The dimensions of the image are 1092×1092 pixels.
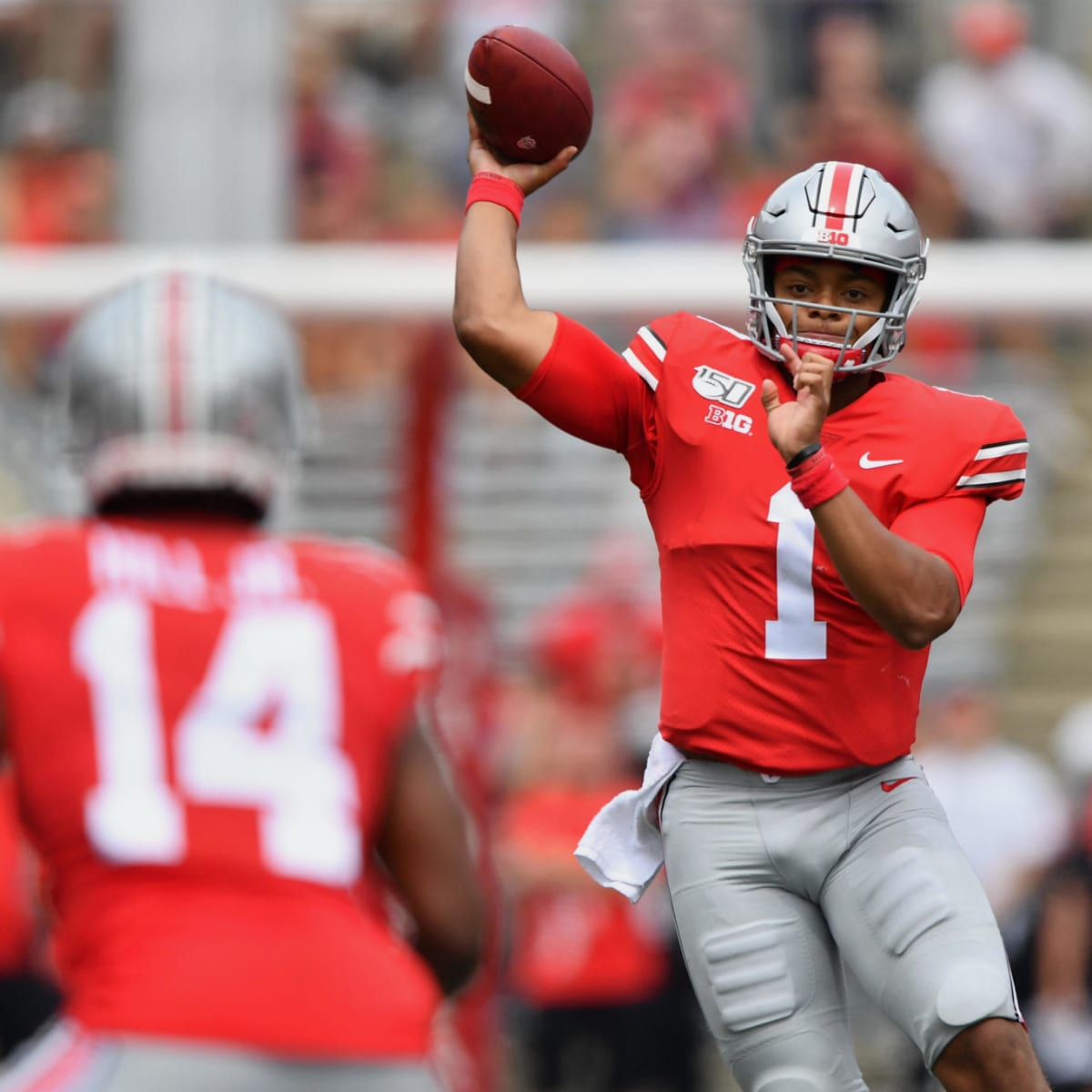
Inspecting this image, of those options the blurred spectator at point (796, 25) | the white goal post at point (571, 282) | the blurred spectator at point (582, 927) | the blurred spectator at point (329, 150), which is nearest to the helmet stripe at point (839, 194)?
the white goal post at point (571, 282)

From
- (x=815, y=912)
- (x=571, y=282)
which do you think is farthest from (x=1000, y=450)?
(x=571, y=282)

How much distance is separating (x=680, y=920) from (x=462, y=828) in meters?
0.55

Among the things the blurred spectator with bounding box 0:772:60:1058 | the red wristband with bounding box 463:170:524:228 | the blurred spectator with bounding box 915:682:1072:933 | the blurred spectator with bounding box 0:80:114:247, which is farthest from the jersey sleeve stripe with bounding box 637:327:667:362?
the blurred spectator with bounding box 0:80:114:247

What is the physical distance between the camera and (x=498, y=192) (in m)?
3.61

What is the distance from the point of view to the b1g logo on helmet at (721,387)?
3570 millimetres

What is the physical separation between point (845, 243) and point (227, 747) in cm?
121

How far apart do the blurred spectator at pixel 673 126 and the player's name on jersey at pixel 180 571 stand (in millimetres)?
7350

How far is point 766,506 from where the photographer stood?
3.52 metres

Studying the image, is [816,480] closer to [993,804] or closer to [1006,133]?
[993,804]

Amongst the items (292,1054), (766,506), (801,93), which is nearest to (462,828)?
(292,1054)

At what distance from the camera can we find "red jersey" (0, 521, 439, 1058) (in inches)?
114

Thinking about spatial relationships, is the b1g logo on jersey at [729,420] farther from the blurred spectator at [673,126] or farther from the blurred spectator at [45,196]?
the blurred spectator at [45,196]

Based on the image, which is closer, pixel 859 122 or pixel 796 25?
A: pixel 859 122

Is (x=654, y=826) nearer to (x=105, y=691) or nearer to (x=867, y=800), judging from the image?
(x=867, y=800)
